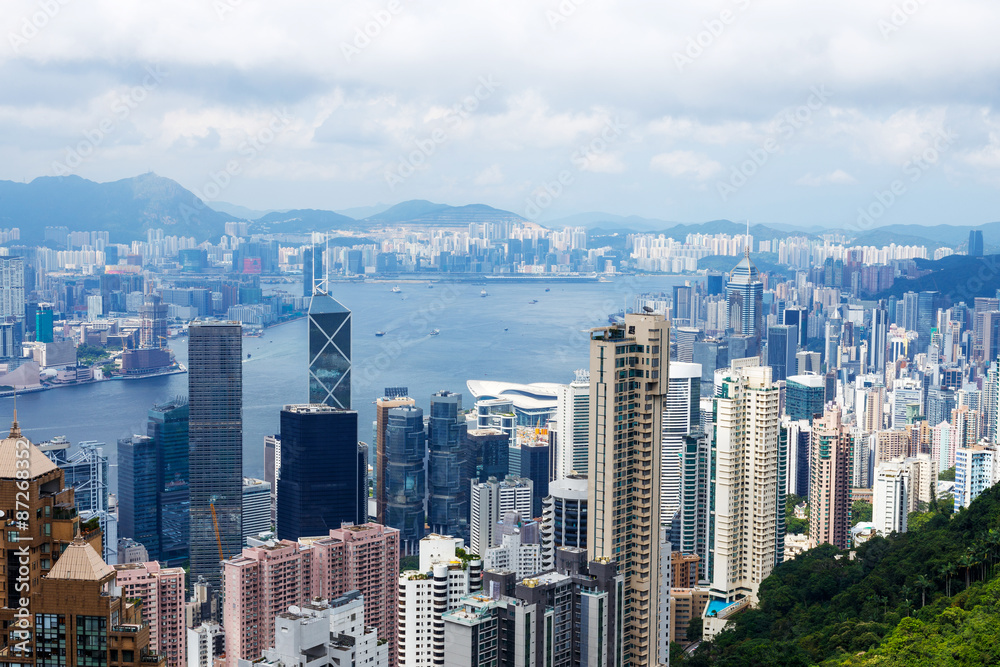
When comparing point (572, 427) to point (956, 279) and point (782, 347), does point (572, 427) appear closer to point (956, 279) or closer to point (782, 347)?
point (782, 347)

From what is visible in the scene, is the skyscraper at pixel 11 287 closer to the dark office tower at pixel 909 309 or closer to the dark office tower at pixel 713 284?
the dark office tower at pixel 713 284

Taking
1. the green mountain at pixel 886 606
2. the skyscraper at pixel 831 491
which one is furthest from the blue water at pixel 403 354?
the green mountain at pixel 886 606

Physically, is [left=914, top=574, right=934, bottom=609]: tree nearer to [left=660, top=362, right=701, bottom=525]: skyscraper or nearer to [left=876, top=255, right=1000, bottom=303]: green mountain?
[left=660, top=362, right=701, bottom=525]: skyscraper

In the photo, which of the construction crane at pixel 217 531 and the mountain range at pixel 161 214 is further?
the mountain range at pixel 161 214

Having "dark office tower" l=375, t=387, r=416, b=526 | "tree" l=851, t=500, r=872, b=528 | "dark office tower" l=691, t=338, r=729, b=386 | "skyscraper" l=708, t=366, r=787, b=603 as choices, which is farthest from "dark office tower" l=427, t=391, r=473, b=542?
"dark office tower" l=691, t=338, r=729, b=386

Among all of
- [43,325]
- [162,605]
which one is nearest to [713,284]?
[43,325]

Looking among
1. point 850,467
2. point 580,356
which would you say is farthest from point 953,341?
point 850,467
